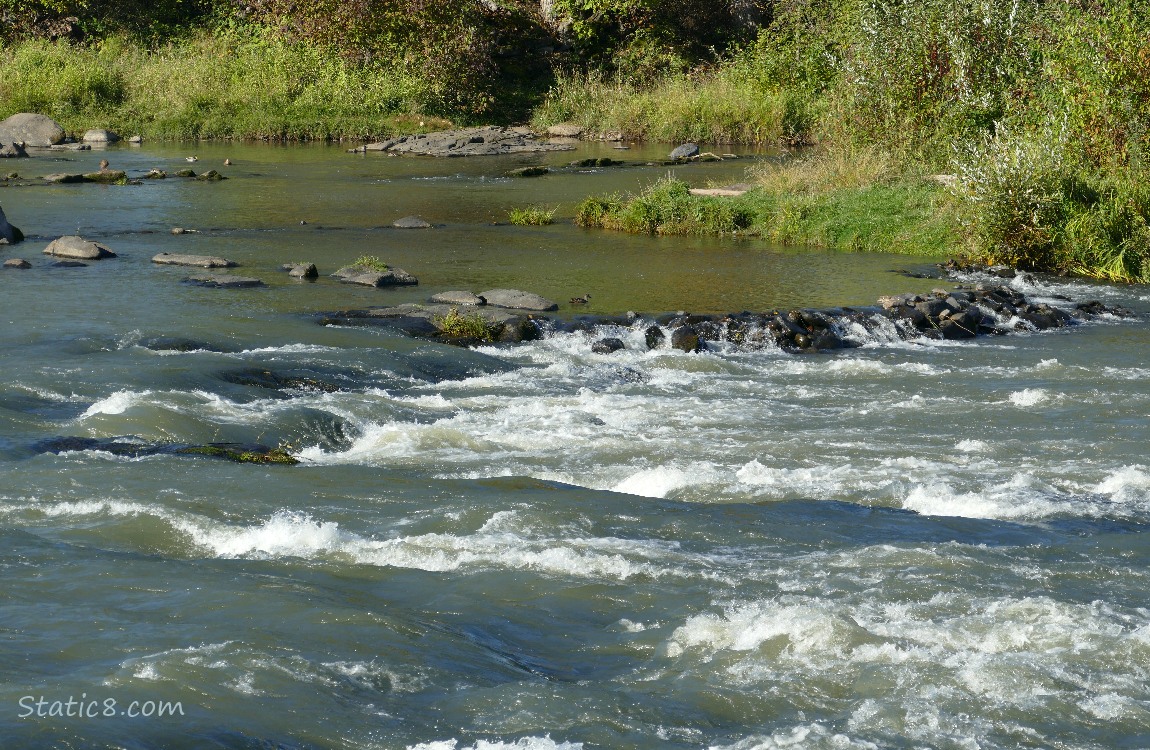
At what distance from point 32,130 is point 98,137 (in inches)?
70.5

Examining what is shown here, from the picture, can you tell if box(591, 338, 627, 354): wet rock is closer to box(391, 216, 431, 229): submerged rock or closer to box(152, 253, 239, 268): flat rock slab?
box(152, 253, 239, 268): flat rock slab

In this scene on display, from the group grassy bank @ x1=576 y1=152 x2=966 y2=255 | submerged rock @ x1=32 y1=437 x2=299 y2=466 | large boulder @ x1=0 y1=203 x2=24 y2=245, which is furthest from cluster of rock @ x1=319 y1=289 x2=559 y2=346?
large boulder @ x1=0 y1=203 x2=24 y2=245

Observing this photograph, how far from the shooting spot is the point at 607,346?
14180 millimetres

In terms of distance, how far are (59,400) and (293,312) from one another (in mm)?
4104

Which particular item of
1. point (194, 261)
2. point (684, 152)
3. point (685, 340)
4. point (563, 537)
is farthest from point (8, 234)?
point (684, 152)

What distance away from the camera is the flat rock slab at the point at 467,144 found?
3456 cm

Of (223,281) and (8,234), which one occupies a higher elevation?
(8,234)

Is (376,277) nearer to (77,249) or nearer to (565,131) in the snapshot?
(77,249)

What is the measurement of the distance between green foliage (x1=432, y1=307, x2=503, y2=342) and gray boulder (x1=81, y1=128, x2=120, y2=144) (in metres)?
24.0

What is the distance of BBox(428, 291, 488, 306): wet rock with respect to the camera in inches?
621

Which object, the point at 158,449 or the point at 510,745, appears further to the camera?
the point at 158,449

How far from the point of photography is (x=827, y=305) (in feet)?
53.0

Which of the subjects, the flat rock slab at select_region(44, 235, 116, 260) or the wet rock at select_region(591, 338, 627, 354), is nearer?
the wet rock at select_region(591, 338, 627, 354)

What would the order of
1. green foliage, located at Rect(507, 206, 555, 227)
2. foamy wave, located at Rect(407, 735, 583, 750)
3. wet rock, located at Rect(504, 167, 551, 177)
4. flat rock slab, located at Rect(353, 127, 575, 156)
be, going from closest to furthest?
foamy wave, located at Rect(407, 735, 583, 750) < green foliage, located at Rect(507, 206, 555, 227) < wet rock, located at Rect(504, 167, 551, 177) < flat rock slab, located at Rect(353, 127, 575, 156)
